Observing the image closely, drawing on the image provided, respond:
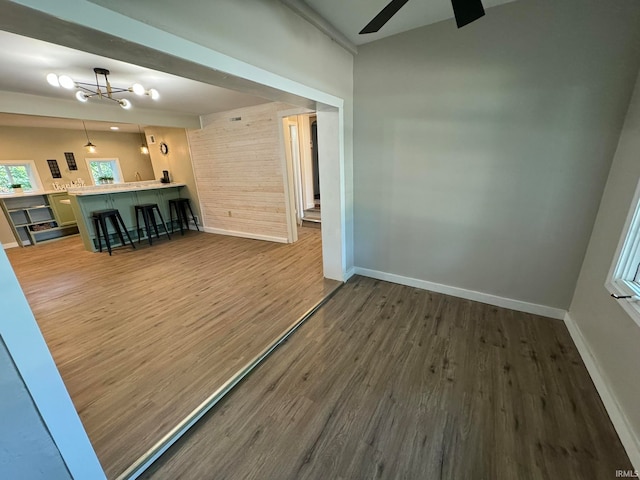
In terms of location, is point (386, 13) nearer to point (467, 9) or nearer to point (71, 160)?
point (467, 9)

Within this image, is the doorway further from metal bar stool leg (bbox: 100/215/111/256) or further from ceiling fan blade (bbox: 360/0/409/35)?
ceiling fan blade (bbox: 360/0/409/35)

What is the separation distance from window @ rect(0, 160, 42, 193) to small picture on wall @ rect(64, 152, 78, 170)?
66cm

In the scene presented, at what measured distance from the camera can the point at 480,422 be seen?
1524mm

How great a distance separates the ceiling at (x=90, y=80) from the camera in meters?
2.21

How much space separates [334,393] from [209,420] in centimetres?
81

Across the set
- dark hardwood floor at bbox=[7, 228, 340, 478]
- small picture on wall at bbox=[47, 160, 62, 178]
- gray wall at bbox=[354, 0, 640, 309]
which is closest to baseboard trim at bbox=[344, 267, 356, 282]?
dark hardwood floor at bbox=[7, 228, 340, 478]

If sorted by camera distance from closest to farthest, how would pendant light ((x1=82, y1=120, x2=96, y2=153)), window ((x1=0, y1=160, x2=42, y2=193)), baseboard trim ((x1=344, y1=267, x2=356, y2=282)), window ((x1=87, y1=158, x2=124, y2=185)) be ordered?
1. baseboard trim ((x1=344, y1=267, x2=356, y2=282))
2. window ((x1=0, y1=160, x2=42, y2=193))
3. pendant light ((x1=82, y1=120, x2=96, y2=153))
4. window ((x1=87, y1=158, x2=124, y2=185))

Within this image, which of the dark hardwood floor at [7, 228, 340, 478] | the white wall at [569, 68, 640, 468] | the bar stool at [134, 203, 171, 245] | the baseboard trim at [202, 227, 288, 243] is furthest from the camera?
the bar stool at [134, 203, 171, 245]

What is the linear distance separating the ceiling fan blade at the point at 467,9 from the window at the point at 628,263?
150 cm

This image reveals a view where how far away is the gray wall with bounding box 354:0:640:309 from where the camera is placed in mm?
1896

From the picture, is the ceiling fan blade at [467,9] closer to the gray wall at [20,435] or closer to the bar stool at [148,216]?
the gray wall at [20,435]

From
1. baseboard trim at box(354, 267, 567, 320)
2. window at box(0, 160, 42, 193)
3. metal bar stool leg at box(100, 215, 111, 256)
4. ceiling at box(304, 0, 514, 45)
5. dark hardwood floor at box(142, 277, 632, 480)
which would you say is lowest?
dark hardwood floor at box(142, 277, 632, 480)

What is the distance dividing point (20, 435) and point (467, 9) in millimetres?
2539

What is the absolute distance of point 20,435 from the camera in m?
0.87
